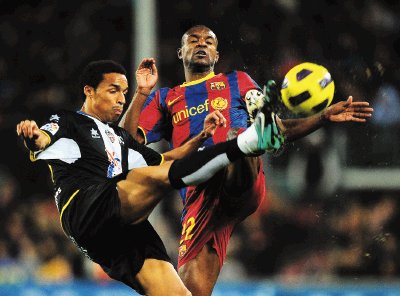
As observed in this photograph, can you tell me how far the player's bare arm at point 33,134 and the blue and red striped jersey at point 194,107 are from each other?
3.93 feet

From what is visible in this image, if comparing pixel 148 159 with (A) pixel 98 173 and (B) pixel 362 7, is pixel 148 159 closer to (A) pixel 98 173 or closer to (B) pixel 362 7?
(A) pixel 98 173

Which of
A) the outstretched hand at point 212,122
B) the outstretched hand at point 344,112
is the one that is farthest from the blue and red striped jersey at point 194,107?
the outstretched hand at point 344,112

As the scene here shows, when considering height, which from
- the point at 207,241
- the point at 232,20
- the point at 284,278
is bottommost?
the point at 284,278

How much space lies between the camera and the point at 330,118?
5973 mm

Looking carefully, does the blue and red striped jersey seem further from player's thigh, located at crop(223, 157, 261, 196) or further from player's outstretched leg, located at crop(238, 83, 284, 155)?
player's outstretched leg, located at crop(238, 83, 284, 155)

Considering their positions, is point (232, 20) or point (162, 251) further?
point (232, 20)

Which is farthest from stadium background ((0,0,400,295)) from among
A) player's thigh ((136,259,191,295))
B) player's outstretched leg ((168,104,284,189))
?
player's outstretched leg ((168,104,284,189))

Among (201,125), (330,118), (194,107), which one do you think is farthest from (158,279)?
(330,118)

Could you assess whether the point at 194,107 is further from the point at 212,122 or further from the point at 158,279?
the point at 158,279

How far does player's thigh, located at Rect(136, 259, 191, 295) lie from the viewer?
5.28 metres

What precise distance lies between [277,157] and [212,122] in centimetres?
369

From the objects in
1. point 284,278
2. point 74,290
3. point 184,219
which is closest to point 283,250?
point 284,278

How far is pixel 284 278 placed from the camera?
938cm

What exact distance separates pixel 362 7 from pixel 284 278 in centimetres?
345
